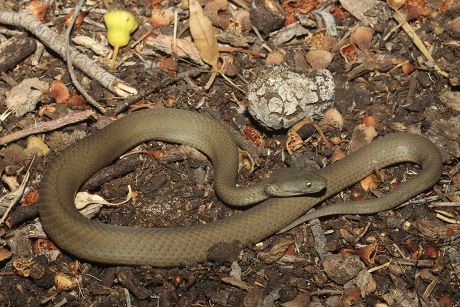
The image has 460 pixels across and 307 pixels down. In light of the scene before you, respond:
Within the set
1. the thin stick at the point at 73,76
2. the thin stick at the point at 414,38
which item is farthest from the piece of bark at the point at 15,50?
the thin stick at the point at 414,38

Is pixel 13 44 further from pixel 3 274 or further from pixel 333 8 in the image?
pixel 333 8

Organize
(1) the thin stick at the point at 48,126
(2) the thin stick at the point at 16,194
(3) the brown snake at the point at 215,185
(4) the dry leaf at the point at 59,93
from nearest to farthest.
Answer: (3) the brown snake at the point at 215,185 < (2) the thin stick at the point at 16,194 < (1) the thin stick at the point at 48,126 < (4) the dry leaf at the point at 59,93

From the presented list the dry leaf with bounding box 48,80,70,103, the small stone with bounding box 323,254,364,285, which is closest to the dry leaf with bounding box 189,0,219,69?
the dry leaf with bounding box 48,80,70,103

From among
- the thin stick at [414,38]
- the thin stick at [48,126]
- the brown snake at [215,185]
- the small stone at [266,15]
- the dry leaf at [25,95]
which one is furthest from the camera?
the small stone at [266,15]

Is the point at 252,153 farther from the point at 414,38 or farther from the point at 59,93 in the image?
the point at 414,38

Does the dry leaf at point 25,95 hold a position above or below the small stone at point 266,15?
below

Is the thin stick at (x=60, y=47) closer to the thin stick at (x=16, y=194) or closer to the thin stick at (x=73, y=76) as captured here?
the thin stick at (x=73, y=76)
